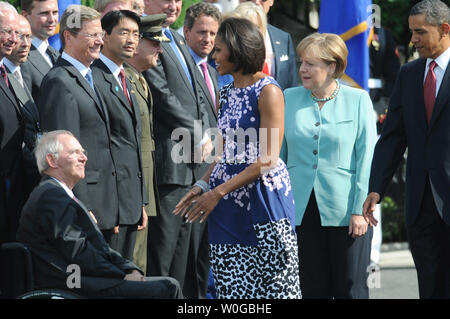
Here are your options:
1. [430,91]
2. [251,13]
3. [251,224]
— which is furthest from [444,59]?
[251,13]

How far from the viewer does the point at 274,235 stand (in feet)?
16.4

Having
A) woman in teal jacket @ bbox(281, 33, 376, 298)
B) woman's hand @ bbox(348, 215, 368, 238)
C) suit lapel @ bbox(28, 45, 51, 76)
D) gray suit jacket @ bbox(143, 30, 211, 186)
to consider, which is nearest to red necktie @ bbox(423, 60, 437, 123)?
woman in teal jacket @ bbox(281, 33, 376, 298)

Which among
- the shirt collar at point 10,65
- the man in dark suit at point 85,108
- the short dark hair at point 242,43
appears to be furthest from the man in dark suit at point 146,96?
the short dark hair at point 242,43

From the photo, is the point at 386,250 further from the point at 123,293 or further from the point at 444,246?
the point at 123,293

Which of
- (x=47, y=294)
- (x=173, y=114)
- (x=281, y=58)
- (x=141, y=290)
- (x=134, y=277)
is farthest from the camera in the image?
(x=281, y=58)

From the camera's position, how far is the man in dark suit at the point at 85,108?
18.1 ft

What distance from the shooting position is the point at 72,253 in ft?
15.5

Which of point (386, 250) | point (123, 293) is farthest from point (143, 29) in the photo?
point (386, 250)

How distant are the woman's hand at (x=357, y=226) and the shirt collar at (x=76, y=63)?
6.18 feet

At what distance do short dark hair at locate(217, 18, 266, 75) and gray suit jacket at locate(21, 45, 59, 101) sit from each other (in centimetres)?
153

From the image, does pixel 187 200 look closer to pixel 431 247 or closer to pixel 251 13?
pixel 431 247

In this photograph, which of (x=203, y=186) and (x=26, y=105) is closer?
(x=203, y=186)

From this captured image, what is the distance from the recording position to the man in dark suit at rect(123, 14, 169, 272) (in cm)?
639

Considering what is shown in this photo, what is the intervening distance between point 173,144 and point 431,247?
214 centimetres
